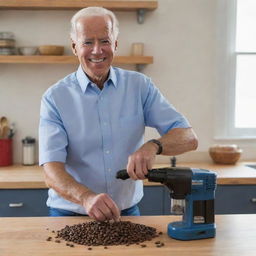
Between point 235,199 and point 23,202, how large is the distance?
1.45m

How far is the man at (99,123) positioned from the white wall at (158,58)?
1.37 meters

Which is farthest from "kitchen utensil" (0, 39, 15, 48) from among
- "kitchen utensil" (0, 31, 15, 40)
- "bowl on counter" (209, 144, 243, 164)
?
"bowl on counter" (209, 144, 243, 164)

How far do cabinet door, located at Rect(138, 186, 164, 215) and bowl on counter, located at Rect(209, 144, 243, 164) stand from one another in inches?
28.9

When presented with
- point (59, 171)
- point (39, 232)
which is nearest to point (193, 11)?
point (59, 171)

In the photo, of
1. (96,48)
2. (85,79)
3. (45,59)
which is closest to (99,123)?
(85,79)

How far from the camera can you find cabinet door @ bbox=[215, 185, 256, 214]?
3156mm

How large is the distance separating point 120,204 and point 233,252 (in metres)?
0.77

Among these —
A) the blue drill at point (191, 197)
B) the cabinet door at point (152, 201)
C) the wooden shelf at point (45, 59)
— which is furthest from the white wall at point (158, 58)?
the blue drill at point (191, 197)

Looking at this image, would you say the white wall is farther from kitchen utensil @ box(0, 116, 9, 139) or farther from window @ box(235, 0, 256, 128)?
window @ box(235, 0, 256, 128)

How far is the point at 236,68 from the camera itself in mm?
3881

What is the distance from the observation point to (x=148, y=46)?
374 centimetres

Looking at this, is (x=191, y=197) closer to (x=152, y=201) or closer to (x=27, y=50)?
(x=152, y=201)

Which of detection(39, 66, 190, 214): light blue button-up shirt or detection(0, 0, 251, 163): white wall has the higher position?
detection(0, 0, 251, 163): white wall

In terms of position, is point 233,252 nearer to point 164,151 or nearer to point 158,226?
point 158,226
